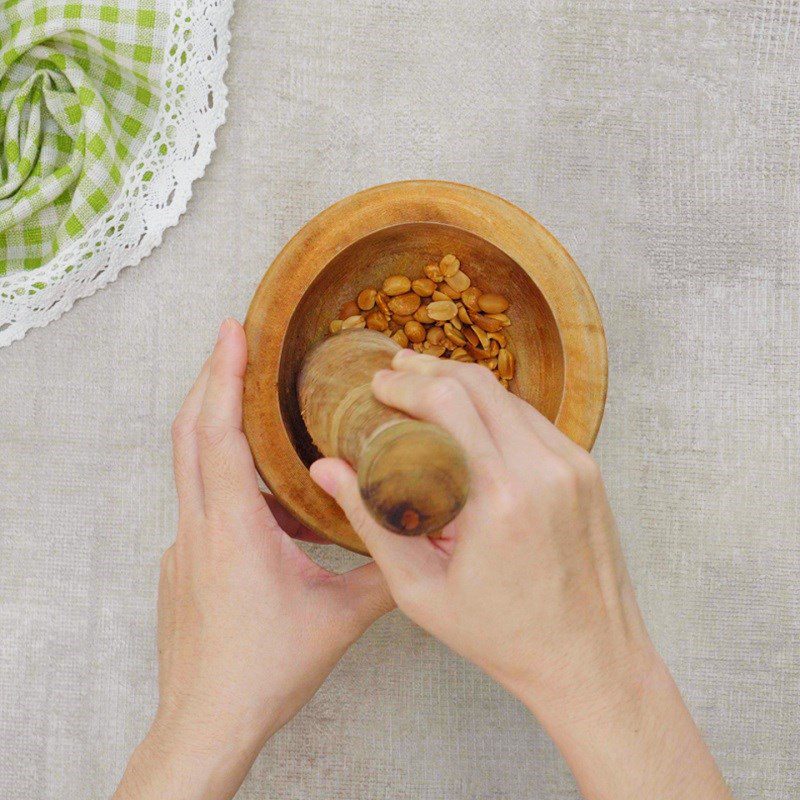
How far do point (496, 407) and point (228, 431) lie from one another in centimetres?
22

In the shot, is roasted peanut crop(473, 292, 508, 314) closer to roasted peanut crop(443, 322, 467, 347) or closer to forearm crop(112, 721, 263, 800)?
roasted peanut crop(443, 322, 467, 347)

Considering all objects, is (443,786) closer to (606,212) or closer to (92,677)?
(92,677)

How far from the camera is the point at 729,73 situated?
0.81 meters

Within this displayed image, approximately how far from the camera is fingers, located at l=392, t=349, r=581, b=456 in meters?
0.48

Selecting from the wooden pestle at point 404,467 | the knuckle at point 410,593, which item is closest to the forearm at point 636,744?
the knuckle at point 410,593

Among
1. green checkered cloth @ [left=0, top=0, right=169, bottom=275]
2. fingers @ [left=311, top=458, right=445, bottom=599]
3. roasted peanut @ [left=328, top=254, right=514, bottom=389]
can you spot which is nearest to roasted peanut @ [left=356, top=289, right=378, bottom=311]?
roasted peanut @ [left=328, top=254, right=514, bottom=389]

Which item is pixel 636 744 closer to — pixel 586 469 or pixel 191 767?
pixel 586 469

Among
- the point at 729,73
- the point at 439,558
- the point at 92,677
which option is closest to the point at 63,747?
Result: the point at 92,677

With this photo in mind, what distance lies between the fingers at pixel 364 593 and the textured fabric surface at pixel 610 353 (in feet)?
0.58

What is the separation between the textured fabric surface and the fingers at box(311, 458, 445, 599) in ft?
1.02

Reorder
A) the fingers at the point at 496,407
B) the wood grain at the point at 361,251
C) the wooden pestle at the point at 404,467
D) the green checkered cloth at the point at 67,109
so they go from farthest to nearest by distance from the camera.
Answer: the green checkered cloth at the point at 67,109
the wood grain at the point at 361,251
the fingers at the point at 496,407
the wooden pestle at the point at 404,467

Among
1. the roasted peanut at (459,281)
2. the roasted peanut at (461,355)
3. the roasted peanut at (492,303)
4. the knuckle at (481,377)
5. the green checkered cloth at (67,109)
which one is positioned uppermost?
the green checkered cloth at (67,109)

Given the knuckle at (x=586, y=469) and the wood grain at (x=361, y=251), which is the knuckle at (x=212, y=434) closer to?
the wood grain at (x=361, y=251)

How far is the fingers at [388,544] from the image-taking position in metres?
0.49
